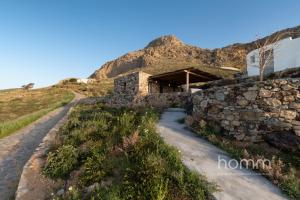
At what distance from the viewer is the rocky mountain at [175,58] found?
245 feet

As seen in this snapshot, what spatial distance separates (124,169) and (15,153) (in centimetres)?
819

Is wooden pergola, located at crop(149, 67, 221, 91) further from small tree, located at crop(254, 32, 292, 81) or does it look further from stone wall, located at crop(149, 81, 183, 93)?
small tree, located at crop(254, 32, 292, 81)

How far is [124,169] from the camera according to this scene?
6.64 metres

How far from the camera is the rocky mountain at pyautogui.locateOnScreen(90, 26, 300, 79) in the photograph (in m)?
74.8

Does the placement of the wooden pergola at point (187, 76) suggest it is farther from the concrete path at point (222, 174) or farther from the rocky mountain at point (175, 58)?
the rocky mountain at point (175, 58)

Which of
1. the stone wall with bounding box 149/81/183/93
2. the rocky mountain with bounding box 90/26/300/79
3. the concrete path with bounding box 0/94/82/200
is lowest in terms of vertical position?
the concrete path with bounding box 0/94/82/200

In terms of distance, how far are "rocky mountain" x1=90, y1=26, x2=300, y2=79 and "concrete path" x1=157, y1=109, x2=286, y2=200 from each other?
5373cm

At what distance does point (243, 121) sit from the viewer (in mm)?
9344

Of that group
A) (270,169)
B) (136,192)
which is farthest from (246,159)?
(136,192)

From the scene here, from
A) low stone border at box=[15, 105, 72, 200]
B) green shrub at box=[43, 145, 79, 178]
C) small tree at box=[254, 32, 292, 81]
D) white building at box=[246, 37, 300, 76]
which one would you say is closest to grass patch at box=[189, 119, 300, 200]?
green shrub at box=[43, 145, 79, 178]

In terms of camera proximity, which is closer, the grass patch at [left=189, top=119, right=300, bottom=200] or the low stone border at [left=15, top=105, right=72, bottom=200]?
the grass patch at [left=189, top=119, right=300, bottom=200]

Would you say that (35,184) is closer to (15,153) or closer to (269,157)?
(15,153)

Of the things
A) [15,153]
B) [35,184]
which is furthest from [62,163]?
[15,153]

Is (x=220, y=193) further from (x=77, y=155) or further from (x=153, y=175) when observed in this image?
(x=77, y=155)
